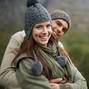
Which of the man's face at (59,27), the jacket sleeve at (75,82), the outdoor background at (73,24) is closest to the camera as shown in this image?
the jacket sleeve at (75,82)

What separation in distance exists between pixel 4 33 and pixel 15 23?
6.5 inches

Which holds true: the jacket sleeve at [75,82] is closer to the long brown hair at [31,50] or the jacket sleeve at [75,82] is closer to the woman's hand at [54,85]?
the woman's hand at [54,85]

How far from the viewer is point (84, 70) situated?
201 inches

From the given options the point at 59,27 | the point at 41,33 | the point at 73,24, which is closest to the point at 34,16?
the point at 41,33

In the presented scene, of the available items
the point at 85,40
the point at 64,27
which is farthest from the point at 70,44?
the point at 64,27

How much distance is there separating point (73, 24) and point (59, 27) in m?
2.28

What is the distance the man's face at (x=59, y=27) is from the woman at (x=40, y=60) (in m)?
0.11

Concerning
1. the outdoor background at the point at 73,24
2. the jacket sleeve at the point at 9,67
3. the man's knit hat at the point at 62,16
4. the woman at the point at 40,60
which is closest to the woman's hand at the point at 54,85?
the woman at the point at 40,60

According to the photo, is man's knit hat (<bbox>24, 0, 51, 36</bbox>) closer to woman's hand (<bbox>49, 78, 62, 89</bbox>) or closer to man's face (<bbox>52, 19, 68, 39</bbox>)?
man's face (<bbox>52, 19, 68, 39</bbox>)

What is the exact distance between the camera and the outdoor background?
5.09m

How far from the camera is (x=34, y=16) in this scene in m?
2.79

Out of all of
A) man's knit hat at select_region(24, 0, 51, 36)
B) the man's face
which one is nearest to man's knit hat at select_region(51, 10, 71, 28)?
the man's face

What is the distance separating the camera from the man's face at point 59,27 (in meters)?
2.96

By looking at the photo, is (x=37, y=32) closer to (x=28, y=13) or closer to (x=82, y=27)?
(x=28, y=13)
